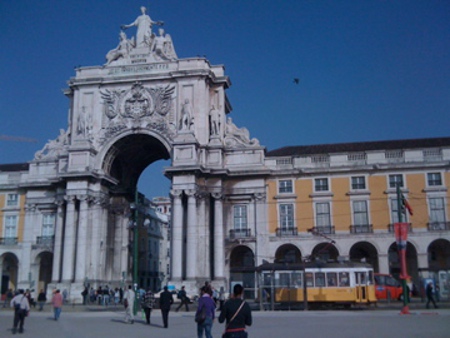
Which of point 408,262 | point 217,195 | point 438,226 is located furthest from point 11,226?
point 438,226

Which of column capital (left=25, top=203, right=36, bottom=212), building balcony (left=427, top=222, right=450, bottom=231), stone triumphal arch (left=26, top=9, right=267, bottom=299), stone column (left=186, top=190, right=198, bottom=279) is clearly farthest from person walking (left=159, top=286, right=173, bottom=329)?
column capital (left=25, top=203, right=36, bottom=212)

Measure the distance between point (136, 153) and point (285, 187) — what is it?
16395 mm

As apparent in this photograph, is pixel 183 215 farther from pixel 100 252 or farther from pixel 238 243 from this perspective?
pixel 100 252

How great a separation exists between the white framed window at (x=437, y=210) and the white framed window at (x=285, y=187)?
11.9 meters

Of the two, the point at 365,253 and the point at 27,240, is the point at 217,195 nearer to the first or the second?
the point at 365,253

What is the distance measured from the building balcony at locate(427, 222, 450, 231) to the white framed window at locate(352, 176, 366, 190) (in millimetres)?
6267

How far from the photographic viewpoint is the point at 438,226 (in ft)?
145

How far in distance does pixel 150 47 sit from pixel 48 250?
21.8 metres

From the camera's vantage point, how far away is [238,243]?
1842 inches

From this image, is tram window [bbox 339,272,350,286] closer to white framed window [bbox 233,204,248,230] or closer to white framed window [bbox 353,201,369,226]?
white framed window [bbox 353,201,369,226]

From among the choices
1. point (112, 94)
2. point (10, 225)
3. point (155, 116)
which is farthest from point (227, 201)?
point (10, 225)

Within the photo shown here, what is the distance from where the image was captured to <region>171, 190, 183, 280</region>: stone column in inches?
1741

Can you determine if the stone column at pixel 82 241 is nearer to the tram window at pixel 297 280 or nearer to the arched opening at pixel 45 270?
the arched opening at pixel 45 270

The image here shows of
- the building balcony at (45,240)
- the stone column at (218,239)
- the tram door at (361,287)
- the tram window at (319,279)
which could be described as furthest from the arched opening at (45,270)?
the tram door at (361,287)
